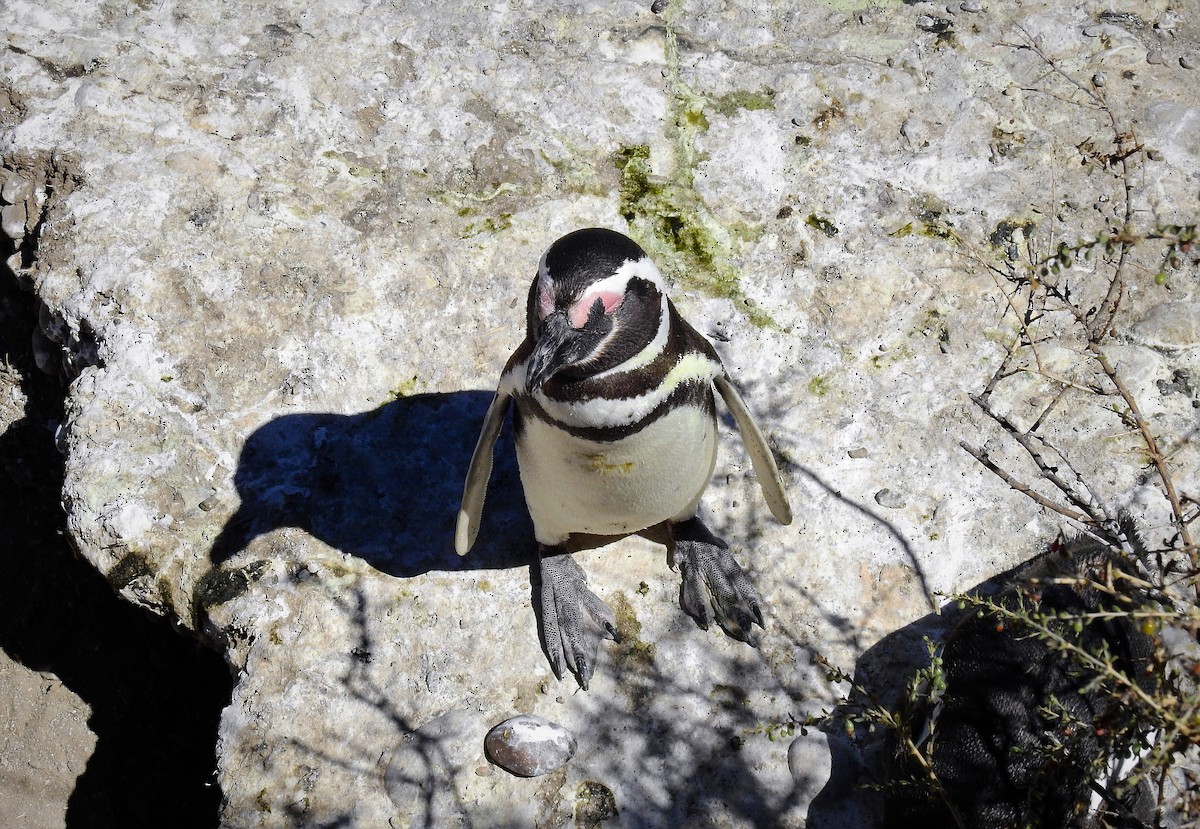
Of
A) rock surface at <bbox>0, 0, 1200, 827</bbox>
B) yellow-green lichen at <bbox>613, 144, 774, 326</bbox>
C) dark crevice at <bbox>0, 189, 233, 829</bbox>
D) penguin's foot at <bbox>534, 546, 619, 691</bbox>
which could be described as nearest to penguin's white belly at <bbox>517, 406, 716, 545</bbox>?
penguin's foot at <bbox>534, 546, 619, 691</bbox>

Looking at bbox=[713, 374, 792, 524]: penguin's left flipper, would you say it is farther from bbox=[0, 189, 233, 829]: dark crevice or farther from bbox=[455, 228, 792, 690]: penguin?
bbox=[0, 189, 233, 829]: dark crevice

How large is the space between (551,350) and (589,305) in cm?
12

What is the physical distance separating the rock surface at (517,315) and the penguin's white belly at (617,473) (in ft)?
1.15

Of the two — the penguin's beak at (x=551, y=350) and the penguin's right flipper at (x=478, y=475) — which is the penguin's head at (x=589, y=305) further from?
the penguin's right flipper at (x=478, y=475)

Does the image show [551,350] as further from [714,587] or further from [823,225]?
[823,225]

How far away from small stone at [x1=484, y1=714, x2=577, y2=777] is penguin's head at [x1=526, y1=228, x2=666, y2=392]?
3.10ft

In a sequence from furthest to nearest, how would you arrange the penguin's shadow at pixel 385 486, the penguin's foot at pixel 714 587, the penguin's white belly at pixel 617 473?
the penguin's shadow at pixel 385 486, the penguin's foot at pixel 714 587, the penguin's white belly at pixel 617 473

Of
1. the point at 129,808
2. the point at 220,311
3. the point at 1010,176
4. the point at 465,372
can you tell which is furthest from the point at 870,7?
the point at 129,808

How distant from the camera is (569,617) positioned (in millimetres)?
2672

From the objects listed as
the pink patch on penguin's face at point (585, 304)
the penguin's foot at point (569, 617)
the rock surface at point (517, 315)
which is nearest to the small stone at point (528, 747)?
the rock surface at point (517, 315)

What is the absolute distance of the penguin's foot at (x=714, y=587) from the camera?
270 centimetres

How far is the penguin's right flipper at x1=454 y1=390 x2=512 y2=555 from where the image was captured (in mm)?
2480

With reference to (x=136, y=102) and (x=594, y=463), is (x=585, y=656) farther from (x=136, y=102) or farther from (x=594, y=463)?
(x=136, y=102)

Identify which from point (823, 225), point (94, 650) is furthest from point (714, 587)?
point (94, 650)
